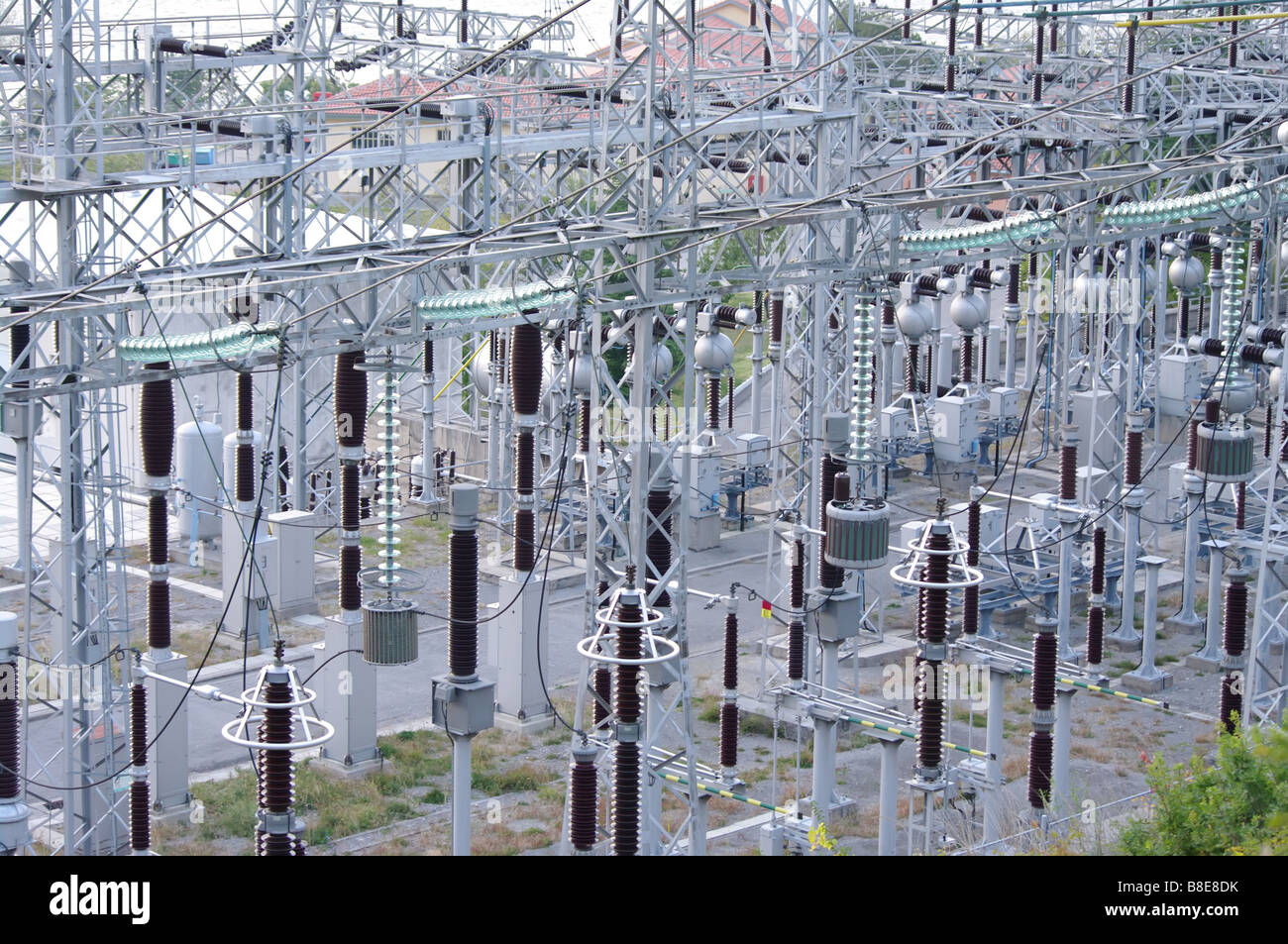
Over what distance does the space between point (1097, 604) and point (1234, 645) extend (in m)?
3.66

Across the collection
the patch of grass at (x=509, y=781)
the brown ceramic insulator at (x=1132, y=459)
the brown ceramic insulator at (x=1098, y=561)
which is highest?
the brown ceramic insulator at (x=1132, y=459)

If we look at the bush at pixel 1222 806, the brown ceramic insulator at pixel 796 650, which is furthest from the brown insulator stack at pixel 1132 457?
the bush at pixel 1222 806

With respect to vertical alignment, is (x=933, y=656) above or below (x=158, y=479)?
below

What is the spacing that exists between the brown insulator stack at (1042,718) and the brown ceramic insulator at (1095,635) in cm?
531

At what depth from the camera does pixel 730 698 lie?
817 inches

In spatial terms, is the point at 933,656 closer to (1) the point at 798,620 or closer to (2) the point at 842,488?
(2) the point at 842,488

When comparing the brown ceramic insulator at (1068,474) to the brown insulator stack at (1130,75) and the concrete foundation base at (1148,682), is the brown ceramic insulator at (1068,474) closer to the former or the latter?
the concrete foundation base at (1148,682)

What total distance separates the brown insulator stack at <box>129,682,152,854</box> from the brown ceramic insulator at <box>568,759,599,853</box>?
442 cm

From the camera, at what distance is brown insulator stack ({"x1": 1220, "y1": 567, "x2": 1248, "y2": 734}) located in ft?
67.4

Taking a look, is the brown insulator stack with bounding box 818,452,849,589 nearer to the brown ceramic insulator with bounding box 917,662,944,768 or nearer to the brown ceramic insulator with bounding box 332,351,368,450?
the brown ceramic insulator with bounding box 917,662,944,768

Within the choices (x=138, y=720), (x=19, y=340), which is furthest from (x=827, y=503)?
(x=19, y=340)

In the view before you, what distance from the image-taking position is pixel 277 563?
1061 inches

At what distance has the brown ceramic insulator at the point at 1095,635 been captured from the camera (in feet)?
80.0
